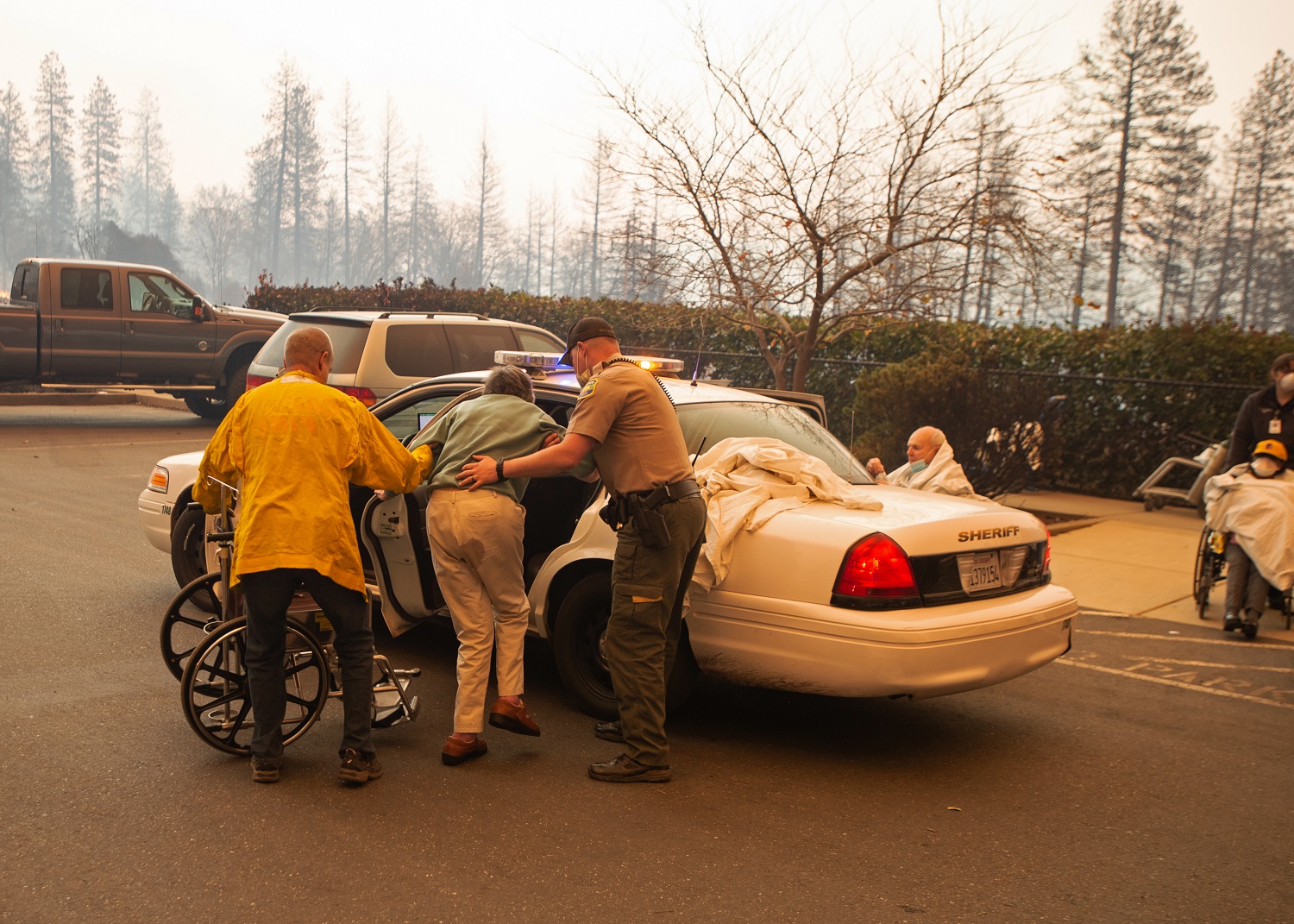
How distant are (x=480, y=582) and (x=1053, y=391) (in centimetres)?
1127

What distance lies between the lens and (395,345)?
1195cm

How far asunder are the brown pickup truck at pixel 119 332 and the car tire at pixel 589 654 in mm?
12320

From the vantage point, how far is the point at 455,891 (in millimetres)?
3613

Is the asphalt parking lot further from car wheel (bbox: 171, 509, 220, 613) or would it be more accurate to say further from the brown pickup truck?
the brown pickup truck

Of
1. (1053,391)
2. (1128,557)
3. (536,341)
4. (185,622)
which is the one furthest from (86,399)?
(1128,557)

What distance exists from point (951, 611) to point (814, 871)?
1405 millimetres

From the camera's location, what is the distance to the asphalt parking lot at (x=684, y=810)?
362cm

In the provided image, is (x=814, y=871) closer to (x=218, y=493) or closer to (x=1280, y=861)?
(x=1280, y=861)

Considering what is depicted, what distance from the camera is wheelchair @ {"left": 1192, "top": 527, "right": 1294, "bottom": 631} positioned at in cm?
784

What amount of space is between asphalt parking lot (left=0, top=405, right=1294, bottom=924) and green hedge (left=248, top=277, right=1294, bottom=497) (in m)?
6.12

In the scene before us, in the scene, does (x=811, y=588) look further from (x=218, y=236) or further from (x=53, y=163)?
(x=218, y=236)

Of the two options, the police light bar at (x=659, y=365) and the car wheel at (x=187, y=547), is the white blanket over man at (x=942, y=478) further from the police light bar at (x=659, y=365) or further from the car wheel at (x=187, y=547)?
the car wheel at (x=187, y=547)

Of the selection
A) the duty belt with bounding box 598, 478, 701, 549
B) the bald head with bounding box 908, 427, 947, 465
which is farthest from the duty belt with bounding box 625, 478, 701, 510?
the bald head with bounding box 908, 427, 947, 465

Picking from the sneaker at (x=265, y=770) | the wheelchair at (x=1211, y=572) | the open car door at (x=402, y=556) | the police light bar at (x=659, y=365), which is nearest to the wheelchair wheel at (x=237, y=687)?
the sneaker at (x=265, y=770)
